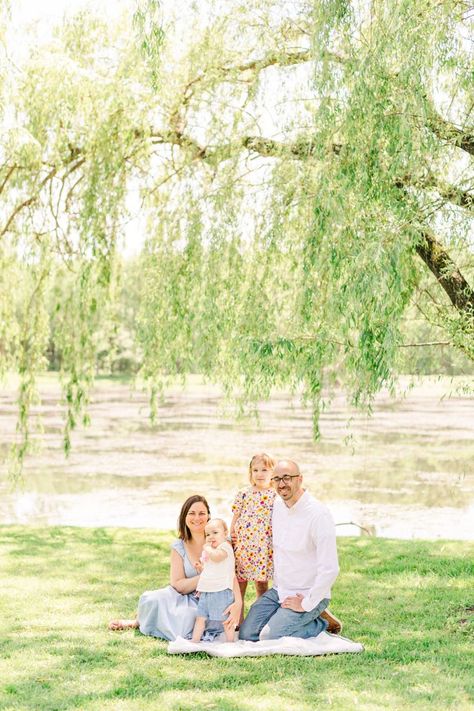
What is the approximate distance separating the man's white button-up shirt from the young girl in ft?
0.55

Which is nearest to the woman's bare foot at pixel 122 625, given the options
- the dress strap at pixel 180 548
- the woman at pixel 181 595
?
the woman at pixel 181 595

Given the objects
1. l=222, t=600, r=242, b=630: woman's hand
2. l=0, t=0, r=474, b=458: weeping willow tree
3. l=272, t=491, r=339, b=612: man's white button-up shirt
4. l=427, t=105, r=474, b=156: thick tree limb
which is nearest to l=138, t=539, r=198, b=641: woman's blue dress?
l=222, t=600, r=242, b=630: woman's hand

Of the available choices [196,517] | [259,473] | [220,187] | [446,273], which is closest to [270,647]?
[196,517]

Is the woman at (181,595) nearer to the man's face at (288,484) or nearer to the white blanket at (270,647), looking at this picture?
the white blanket at (270,647)

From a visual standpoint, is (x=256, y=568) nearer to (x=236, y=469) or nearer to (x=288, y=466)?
(x=288, y=466)

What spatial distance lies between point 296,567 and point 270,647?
0.45m

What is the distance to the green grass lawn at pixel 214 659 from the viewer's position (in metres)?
4.08

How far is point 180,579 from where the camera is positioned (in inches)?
211

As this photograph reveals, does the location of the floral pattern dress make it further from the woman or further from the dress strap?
the dress strap

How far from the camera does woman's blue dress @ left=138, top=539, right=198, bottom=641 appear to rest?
509 centimetres

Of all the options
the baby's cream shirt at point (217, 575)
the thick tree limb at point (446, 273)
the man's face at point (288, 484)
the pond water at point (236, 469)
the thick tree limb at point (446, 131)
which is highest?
the thick tree limb at point (446, 131)

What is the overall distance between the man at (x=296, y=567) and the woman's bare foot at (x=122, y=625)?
0.70m

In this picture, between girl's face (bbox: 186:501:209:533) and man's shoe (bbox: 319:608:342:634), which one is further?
girl's face (bbox: 186:501:209:533)

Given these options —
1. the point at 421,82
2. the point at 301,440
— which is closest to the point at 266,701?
the point at 421,82
